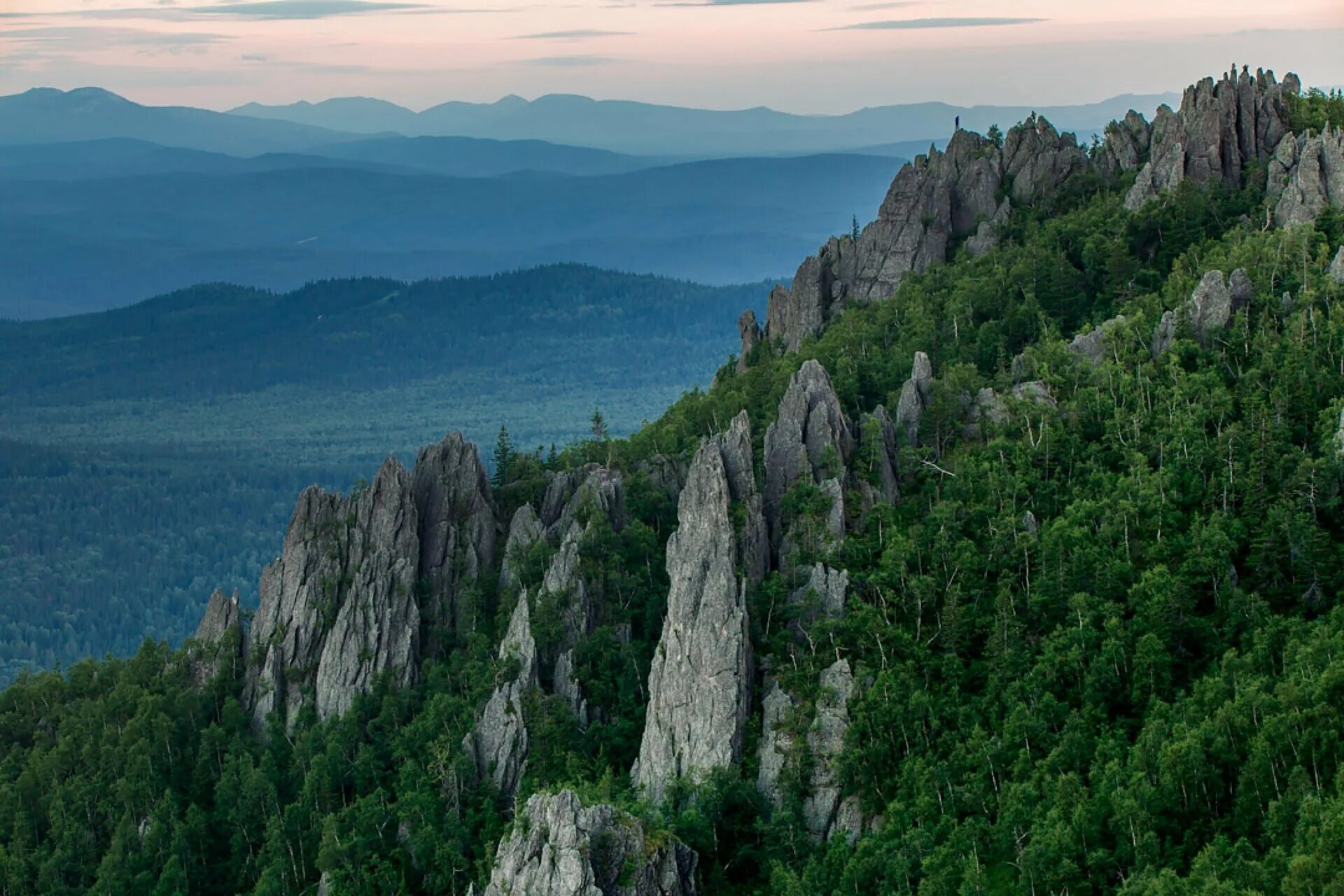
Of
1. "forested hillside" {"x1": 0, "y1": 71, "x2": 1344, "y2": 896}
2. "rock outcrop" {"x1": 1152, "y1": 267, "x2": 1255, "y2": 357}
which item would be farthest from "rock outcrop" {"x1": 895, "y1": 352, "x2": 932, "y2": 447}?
"rock outcrop" {"x1": 1152, "y1": 267, "x2": 1255, "y2": 357}

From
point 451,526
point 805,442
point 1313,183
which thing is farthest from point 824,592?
point 1313,183

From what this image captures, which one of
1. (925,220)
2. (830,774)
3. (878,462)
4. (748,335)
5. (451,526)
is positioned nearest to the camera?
(830,774)

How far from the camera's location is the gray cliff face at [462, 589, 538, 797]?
82.4 metres

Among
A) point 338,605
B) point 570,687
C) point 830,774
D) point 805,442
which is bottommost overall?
point 830,774

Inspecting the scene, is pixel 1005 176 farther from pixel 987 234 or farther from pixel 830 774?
pixel 830 774

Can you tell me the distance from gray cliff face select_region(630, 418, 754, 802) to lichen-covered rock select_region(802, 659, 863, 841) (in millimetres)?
3066

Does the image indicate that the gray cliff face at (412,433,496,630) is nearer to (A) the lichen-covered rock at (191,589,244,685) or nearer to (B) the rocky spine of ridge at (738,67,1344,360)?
(A) the lichen-covered rock at (191,589,244,685)

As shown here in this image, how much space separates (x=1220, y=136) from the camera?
350ft

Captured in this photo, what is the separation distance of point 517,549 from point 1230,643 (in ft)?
107

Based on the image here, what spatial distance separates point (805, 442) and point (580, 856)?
2460 cm

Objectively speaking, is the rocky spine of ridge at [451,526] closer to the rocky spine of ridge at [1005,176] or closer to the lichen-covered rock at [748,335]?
the rocky spine of ridge at [1005,176]

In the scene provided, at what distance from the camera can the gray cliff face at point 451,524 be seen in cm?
9250

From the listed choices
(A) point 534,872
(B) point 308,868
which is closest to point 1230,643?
(A) point 534,872

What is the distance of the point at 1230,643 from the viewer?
246ft
